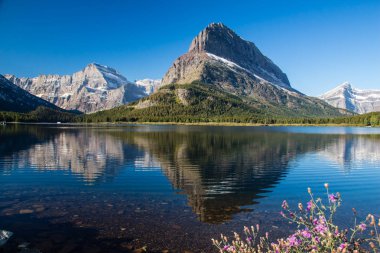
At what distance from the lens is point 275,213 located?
2761 centimetres

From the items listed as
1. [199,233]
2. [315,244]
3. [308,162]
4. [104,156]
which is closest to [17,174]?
[104,156]

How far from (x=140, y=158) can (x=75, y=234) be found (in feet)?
141

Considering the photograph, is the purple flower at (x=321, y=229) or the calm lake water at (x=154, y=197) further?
the calm lake water at (x=154, y=197)

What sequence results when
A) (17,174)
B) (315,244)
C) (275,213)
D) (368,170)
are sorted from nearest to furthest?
(315,244) → (275,213) → (17,174) → (368,170)

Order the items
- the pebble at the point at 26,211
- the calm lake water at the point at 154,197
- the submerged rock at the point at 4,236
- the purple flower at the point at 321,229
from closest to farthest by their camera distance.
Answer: the purple flower at the point at 321,229 < the submerged rock at the point at 4,236 < the calm lake water at the point at 154,197 < the pebble at the point at 26,211

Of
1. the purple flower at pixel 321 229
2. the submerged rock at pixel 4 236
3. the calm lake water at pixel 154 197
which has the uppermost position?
the purple flower at pixel 321 229

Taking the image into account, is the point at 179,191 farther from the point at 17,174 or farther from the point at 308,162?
the point at 308,162

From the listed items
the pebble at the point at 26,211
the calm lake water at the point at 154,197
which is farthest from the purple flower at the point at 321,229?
the pebble at the point at 26,211

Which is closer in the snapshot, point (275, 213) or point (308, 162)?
point (275, 213)

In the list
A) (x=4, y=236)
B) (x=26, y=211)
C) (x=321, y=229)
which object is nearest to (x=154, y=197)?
(x=26, y=211)

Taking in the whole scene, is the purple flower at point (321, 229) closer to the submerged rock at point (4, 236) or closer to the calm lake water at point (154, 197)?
the calm lake water at point (154, 197)

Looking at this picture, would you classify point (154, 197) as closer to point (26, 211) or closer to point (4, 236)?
point (26, 211)

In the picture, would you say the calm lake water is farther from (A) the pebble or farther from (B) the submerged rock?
(B) the submerged rock

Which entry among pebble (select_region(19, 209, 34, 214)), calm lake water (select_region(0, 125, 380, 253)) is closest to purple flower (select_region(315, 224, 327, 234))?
calm lake water (select_region(0, 125, 380, 253))
